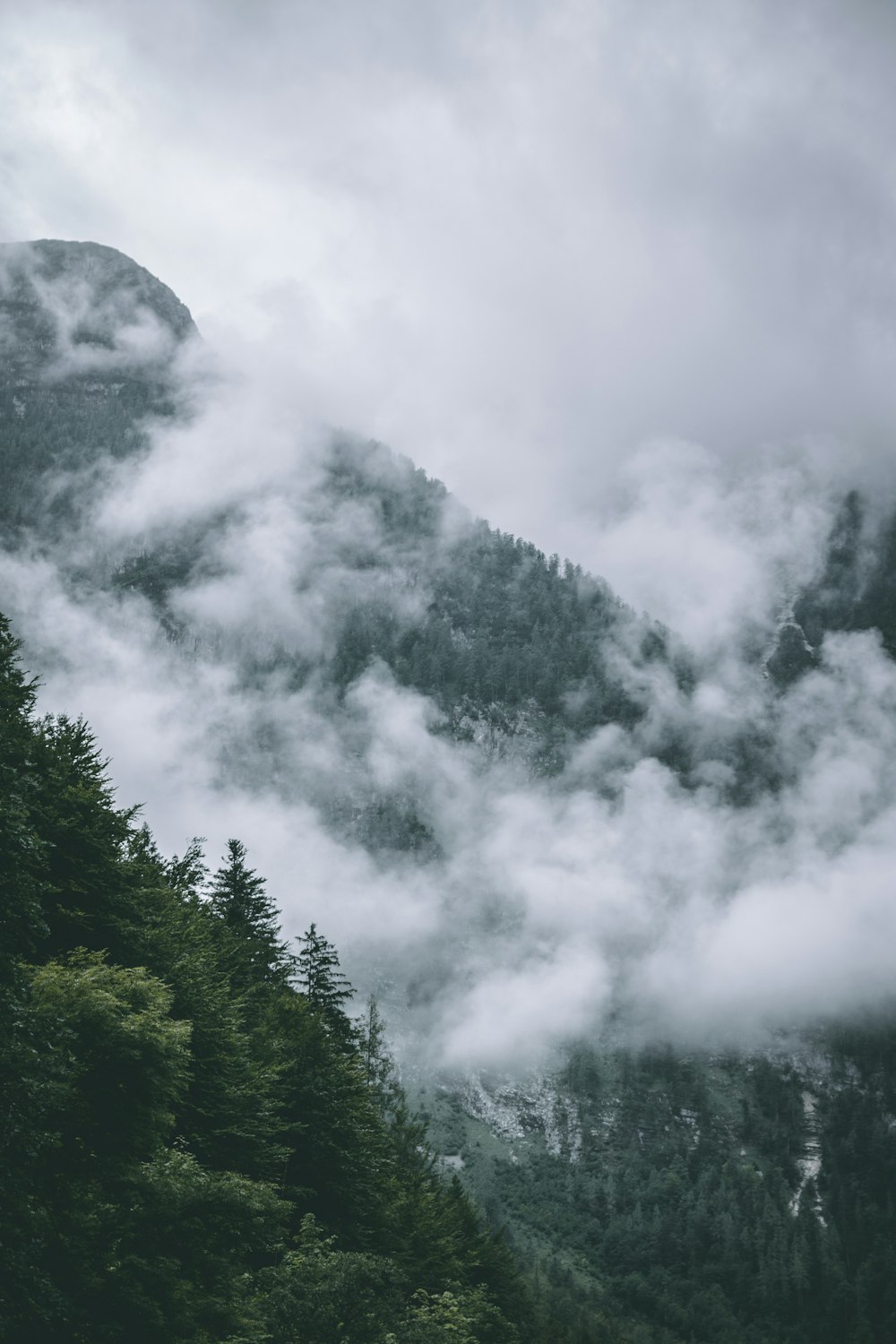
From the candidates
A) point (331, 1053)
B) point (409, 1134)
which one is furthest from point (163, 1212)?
point (409, 1134)

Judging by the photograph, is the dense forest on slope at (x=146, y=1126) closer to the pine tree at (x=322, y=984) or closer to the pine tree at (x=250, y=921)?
the pine tree at (x=250, y=921)

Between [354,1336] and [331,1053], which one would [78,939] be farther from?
[331,1053]

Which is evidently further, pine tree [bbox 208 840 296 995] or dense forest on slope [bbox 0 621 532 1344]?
pine tree [bbox 208 840 296 995]

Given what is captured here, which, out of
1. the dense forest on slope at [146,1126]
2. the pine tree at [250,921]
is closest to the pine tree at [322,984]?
the pine tree at [250,921]

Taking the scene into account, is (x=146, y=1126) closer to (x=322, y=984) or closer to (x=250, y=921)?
(x=322, y=984)

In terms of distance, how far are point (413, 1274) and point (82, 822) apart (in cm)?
3085

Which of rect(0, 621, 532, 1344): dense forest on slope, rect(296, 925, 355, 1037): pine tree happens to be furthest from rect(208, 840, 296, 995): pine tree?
rect(0, 621, 532, 1344): dense forest on slope

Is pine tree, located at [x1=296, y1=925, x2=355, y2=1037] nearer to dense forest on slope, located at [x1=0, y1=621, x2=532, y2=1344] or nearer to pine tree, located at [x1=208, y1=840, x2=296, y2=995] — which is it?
A: pine tree, located at [x1=208, y1=840, x2=296, y2=995]

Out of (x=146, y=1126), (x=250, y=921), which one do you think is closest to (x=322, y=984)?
(x=250, y=921)

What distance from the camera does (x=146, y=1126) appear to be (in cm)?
1986

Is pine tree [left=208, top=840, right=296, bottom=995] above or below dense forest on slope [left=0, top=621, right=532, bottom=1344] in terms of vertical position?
above

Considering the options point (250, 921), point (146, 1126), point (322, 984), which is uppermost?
point (250, 921)

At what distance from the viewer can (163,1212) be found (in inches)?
730

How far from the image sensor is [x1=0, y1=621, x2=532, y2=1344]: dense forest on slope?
1583 cm
